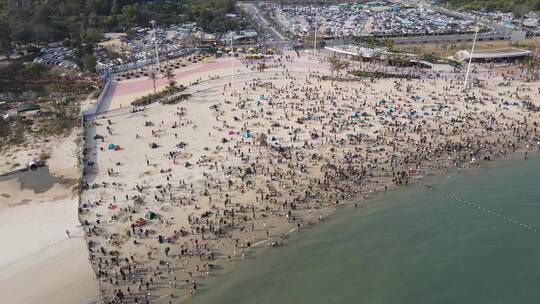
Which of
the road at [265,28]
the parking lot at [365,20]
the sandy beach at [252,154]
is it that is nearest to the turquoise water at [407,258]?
the sandy beach at [252,154]

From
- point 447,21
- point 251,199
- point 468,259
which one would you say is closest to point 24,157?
point 251,199

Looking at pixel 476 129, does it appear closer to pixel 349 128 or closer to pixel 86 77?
pixel 349 128

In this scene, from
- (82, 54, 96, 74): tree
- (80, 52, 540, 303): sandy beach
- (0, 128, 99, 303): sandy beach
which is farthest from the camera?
(82, 54, 96, 74): tree

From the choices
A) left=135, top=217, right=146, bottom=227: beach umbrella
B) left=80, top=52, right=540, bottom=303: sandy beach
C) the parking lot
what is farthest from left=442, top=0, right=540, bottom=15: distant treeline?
left=135, top=217, right=146, bottom=227: beach umbrella

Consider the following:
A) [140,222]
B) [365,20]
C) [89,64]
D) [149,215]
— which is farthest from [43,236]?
[365,20]

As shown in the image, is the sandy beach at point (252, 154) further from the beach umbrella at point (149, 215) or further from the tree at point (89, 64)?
the tree at point (89, 64)

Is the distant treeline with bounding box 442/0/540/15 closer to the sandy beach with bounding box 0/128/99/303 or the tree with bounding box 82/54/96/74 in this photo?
the tree with bounding box 82/54/96/74
